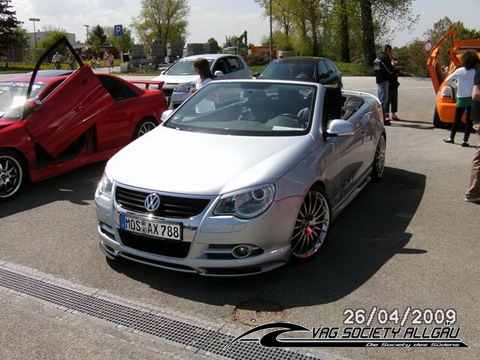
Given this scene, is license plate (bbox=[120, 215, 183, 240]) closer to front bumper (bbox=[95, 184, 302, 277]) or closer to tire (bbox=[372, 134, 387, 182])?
front bumper (bbox=[95, 184, 302, 277])

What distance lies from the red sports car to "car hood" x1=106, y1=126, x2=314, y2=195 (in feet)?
8.16

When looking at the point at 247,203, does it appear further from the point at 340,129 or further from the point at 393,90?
the point at 393,90

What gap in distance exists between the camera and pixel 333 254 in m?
4.46

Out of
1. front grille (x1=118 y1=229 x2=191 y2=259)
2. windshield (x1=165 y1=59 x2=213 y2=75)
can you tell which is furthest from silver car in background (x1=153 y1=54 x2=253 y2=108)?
front grille (x1=118 y1=229 x2=191 y2=259)

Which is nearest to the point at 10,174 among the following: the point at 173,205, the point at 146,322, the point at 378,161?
the point at 173,205

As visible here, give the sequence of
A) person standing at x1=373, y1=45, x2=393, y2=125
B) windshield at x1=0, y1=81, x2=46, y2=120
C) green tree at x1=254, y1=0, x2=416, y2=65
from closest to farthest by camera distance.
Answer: windshield at x1=0, y1=81, x2=46, y2=120, person standing at x1=373, y1=45, x2=393, y2=125, green tree at x1=254, y1=0, x2=416, y2=65

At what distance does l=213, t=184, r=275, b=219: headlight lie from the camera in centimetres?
364

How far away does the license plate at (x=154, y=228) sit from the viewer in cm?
366

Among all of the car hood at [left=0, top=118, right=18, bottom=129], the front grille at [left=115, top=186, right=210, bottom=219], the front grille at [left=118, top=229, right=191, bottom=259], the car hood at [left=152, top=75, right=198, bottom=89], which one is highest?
the car hood at [left=152, top=75, right=198, bottom=89]

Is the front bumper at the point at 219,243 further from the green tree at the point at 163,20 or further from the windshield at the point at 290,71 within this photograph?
the green tree at the point at 163,20

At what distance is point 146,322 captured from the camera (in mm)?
3438

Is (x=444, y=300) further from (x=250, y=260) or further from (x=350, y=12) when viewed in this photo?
(x=350, y=12)

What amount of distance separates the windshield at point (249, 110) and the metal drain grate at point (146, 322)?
6.42 feet

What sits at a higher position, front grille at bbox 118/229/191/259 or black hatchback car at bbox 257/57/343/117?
black hatchback car at bbox 257/57/343/117
